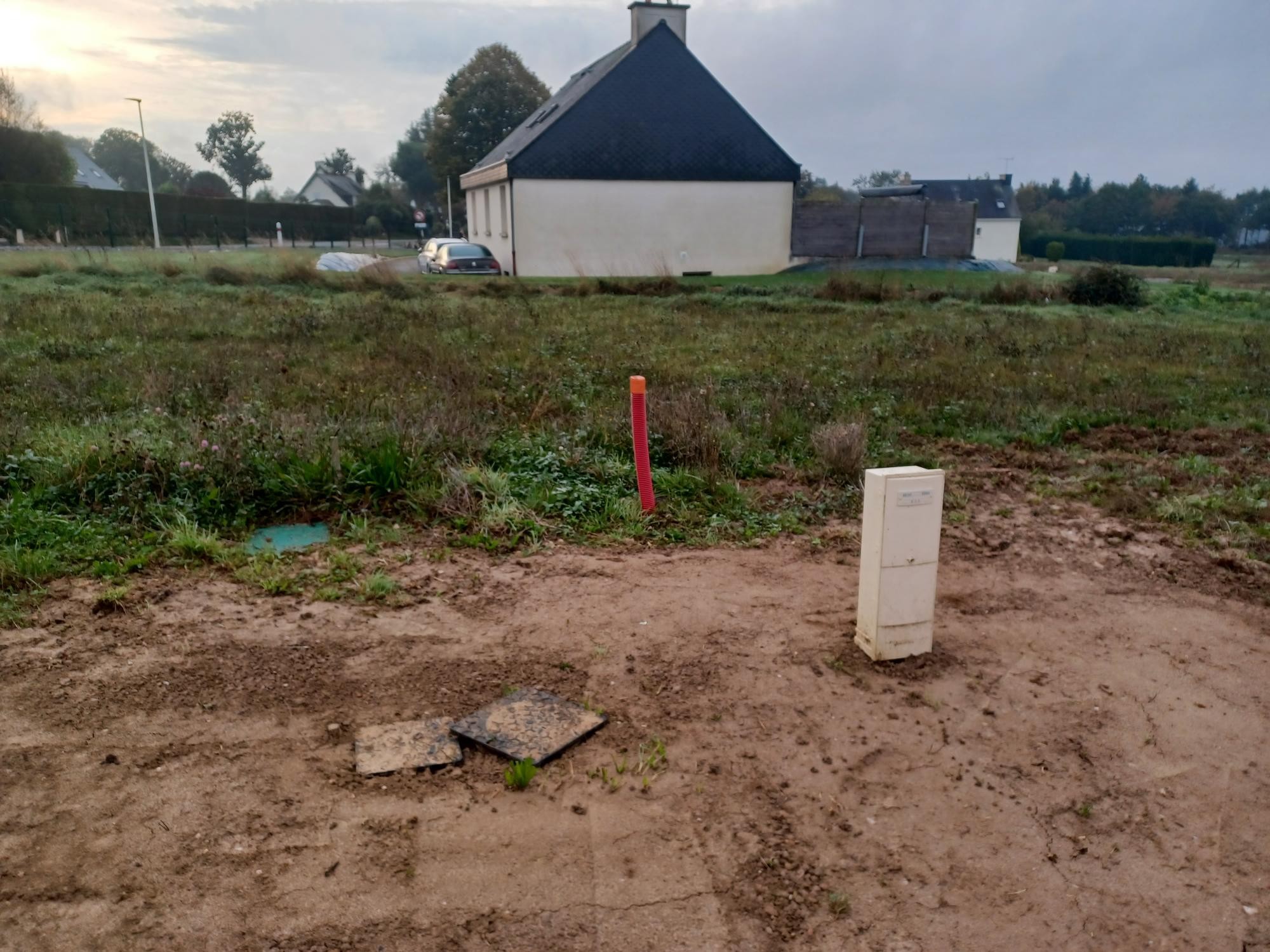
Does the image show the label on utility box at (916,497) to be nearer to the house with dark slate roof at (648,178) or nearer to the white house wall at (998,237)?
the house with dark slate roof at (648,178)

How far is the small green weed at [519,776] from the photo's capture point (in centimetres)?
320

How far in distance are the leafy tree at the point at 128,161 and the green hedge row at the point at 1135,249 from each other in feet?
299

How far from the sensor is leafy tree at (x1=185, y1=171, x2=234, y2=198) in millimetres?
77438

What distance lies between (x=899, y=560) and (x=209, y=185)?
89.9m

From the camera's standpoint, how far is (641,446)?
591cm

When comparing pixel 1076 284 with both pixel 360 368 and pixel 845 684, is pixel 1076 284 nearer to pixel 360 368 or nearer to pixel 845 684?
pixel 360 368

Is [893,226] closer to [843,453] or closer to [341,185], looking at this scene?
[843,453]

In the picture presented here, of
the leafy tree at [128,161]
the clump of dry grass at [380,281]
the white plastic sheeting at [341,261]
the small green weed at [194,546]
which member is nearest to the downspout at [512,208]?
the white plastic sheeting at [341,261]

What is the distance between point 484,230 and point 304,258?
13.7m

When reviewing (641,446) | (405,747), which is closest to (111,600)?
(405,747)

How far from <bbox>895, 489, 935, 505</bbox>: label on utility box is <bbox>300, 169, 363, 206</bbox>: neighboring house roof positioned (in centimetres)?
8635

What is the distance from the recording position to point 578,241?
31.5 meters

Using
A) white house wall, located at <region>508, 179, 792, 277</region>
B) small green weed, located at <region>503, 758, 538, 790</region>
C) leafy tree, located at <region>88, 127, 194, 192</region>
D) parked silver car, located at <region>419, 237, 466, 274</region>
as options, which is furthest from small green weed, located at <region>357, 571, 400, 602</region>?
leafy tree, located at <region>88, 127, 194, 192</region>

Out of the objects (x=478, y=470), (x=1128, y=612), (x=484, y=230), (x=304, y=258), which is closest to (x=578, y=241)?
(x=484, y=230)
